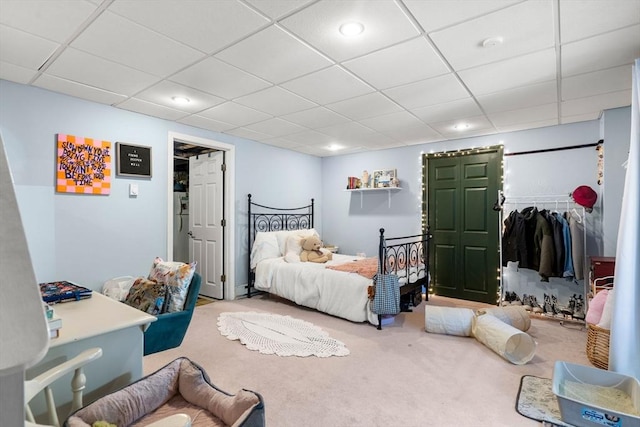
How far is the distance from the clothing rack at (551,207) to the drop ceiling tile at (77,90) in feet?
15.3

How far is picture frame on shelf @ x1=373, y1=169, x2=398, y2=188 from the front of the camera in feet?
17.5

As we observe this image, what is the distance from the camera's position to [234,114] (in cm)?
371

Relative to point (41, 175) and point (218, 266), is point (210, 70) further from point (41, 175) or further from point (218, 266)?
point (218, 266)

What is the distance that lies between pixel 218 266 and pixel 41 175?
2.34 meters

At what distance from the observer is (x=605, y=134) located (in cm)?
350

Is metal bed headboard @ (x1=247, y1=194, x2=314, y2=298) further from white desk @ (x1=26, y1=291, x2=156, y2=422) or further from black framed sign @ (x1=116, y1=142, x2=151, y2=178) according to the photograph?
white desk @ (x1=26, y1=291, x2=156, y2=422)

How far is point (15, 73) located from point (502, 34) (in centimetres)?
367

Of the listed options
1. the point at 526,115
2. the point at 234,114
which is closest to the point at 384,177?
the point at 526,115

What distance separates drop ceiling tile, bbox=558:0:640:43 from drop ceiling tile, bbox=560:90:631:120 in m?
1.37

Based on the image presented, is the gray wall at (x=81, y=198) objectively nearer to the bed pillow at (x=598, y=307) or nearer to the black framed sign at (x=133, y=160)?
the black framed sign at (x=133, y=160)

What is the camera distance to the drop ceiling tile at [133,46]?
6.61ft

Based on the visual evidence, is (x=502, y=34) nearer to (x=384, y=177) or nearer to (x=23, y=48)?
(x=23, y=48)

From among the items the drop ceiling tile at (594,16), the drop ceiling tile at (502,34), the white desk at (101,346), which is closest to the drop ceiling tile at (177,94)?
the white desk at (101,346)

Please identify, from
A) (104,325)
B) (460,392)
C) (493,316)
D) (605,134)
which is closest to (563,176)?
(605,134)
